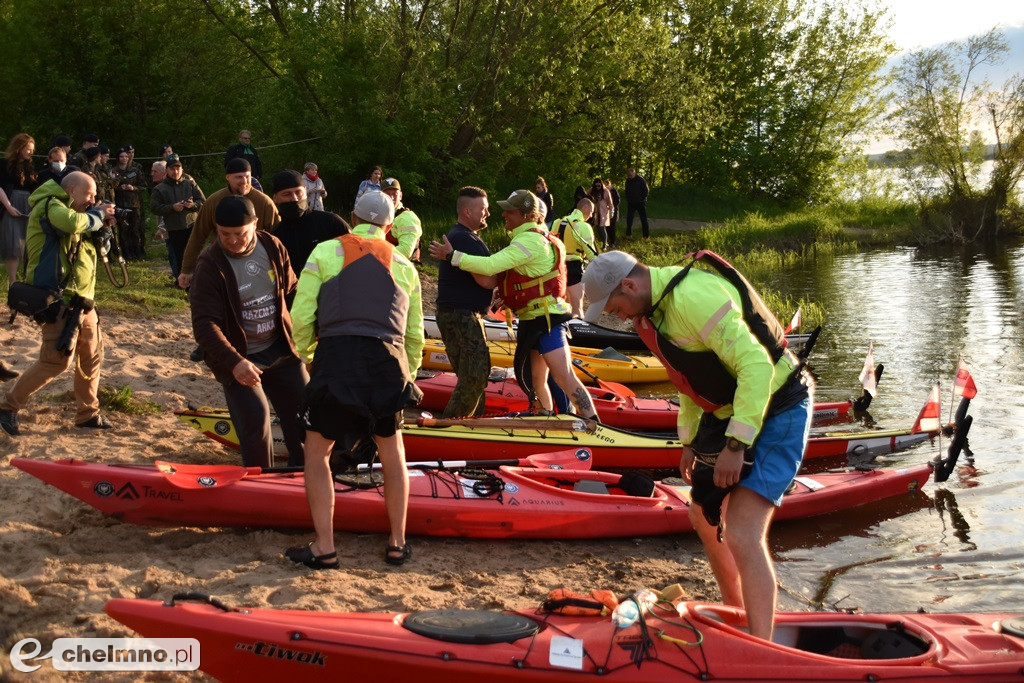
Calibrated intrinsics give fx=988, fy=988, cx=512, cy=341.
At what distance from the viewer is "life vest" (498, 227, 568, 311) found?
729 centimetres

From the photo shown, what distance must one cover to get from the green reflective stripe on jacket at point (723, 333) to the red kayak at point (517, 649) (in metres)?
0.83

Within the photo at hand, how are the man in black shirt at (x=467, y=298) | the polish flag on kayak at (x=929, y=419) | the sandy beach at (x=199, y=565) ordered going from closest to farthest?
1. the sandy beach at (x=199, y=565)
2. the man in black shirt at (x=467, y=298)
3. the polish flag on kayak at (x=929, y=419)

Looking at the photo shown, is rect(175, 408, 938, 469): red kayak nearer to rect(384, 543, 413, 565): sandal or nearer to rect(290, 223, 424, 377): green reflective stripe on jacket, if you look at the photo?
rect(384, 543, 413, 565): sandal

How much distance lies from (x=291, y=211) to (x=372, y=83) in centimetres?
1212

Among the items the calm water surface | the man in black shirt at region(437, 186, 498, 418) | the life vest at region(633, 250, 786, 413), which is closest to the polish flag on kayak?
the calm water surface

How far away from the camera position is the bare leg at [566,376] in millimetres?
7457

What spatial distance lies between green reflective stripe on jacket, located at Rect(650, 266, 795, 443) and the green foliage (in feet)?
15.8

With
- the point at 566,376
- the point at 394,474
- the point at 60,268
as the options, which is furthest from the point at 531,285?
the point at 60,268

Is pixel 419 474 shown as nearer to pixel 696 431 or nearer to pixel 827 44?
pixel 696 431

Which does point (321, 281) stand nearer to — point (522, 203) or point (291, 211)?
point (291, 211)

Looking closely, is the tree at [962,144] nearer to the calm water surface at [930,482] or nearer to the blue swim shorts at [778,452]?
A: the calm water surface at [930,482]

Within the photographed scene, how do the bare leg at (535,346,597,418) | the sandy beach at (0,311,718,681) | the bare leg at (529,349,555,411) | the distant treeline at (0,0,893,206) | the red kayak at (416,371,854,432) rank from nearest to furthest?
the sandy beach at (0,311,718,681), the bare leg at (535,346,597,418), the bare leg at (529,349,555,411), the red kayak at (416,371,854,432), the distant treeline at (0,0,893,206)

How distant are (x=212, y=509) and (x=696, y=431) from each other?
2.71 meters

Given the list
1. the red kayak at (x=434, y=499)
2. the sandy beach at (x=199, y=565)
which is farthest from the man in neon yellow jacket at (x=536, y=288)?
the sandy beach at (x=199, y=565)
